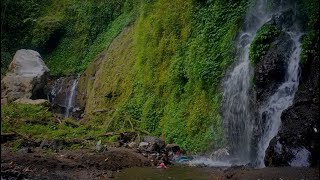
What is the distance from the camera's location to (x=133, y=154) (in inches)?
473

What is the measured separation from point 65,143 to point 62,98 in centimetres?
962

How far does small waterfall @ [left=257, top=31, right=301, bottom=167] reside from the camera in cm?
1140

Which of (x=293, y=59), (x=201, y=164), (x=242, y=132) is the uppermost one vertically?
(x=293, y=59)

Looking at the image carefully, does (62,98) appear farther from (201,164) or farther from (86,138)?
(201,164)

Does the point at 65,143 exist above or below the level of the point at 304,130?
below

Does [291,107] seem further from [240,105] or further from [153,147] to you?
[153,147]

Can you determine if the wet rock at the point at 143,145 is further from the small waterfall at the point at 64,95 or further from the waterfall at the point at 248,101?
the small waterfall at the point at 64,95

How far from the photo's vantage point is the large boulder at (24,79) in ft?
67.8

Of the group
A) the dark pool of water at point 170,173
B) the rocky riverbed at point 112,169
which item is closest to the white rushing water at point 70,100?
the rocky riverbed at point 112,169

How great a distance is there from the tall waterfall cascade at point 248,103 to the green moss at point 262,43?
0.33m

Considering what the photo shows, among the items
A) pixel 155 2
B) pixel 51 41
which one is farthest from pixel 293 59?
pixel 51 41

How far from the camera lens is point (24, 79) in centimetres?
2117

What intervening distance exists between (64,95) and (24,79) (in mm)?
2485

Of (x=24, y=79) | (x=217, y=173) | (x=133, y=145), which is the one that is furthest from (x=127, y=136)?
(x=24, y=79)
